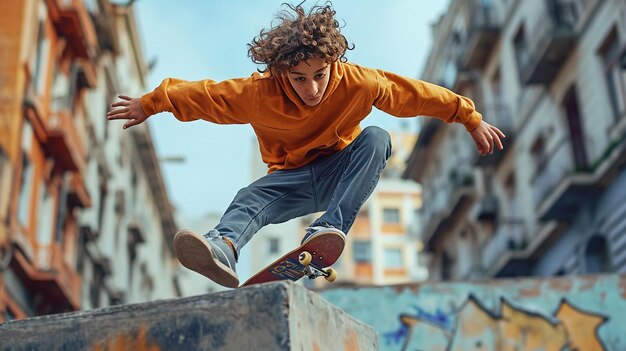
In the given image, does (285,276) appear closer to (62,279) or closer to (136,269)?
(62,279)

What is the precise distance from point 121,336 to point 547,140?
916 inches

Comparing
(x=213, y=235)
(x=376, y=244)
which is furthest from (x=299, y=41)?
(x=376, y=244)

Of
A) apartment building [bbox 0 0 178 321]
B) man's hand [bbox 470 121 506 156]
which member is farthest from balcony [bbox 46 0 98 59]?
man's hand [bbox 470 121 506 156]

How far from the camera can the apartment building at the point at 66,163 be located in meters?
21.3

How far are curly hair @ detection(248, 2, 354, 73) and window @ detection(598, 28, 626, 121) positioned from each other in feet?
54.1

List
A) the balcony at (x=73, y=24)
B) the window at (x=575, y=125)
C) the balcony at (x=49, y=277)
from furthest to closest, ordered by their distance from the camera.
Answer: the balcony at (x=73, y=24) < the window at (x=575, y=125) < the balcony at (x=49, y=277)

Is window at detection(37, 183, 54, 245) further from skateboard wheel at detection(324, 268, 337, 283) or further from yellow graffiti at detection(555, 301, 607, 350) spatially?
skateboard wheel at detection(324, 268, 337, 283)

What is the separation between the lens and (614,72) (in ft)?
71.4

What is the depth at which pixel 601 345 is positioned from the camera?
14.2 m

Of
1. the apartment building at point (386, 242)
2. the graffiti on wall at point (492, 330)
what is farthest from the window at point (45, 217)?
the apartment building at point (386, 242)

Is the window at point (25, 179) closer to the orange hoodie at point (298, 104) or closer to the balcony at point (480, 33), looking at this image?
the balcony at point (480, 33)

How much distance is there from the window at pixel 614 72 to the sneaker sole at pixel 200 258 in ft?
55.6

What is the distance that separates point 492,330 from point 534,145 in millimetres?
13603

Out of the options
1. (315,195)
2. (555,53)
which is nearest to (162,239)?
(555,53)
